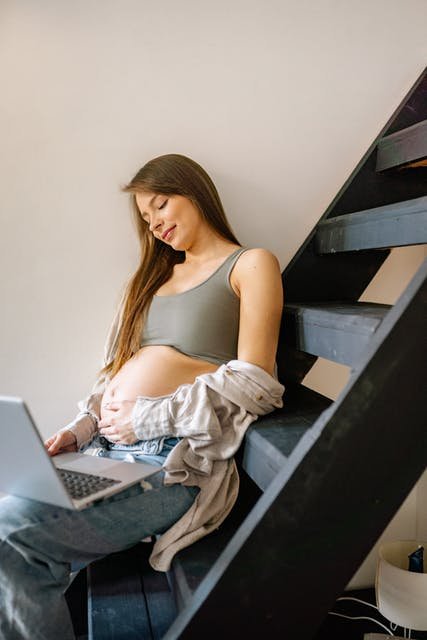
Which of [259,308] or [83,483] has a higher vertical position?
[259,308]

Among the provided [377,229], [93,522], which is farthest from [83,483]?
[377,229]

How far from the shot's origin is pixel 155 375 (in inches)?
60.5

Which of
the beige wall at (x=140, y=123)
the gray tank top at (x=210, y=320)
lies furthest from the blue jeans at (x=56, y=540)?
the beige wall at (x=140, y=123)

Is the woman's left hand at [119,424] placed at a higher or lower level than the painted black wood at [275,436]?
lower

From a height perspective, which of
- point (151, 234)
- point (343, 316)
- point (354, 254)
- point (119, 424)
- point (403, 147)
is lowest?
point (119, 424)

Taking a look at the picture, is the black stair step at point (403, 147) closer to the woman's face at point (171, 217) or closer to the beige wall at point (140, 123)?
the beige wall at point (140, 123)

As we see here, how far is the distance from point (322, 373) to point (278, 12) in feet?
3.45

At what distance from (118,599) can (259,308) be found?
70 cm

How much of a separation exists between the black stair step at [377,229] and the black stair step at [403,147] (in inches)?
7.5

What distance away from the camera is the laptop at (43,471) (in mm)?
1049

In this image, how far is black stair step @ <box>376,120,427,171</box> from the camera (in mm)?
1557

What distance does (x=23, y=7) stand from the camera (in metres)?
1.69

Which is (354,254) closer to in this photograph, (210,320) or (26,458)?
(210,320)

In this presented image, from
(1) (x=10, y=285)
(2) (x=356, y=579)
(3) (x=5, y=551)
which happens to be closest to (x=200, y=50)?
(1) (x=10, y=285)
